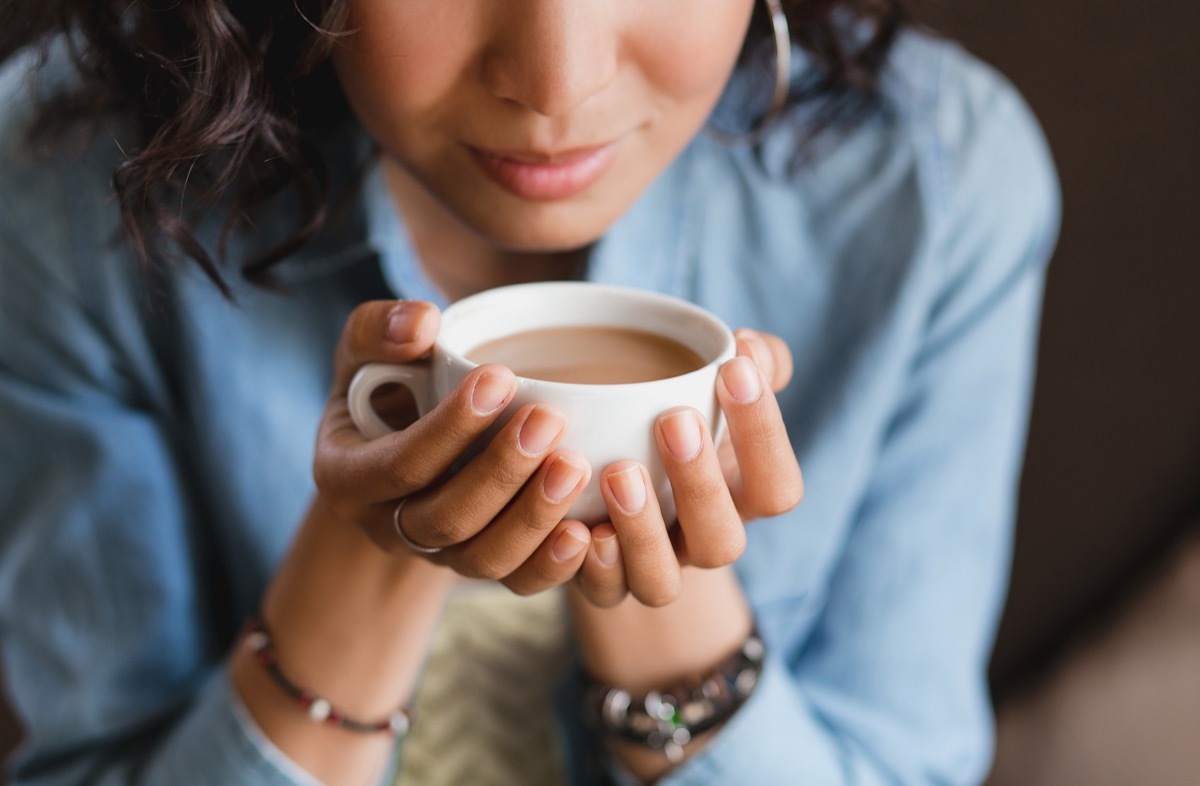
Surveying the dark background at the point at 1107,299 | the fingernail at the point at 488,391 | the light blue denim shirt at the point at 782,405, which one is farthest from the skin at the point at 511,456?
the dark background at the point at 1107,299

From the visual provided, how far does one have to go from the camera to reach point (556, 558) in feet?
1.97

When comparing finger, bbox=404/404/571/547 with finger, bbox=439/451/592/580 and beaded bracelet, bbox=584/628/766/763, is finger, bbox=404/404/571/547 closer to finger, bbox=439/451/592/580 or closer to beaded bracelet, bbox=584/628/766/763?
finger, bbox=439/451/592/580

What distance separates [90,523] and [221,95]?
1.50 ft

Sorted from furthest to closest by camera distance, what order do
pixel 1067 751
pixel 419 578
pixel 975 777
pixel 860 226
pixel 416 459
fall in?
pixel 1067 751, pixel 975 777, pixel 860 226, pixel 419 578, pixel 416 459

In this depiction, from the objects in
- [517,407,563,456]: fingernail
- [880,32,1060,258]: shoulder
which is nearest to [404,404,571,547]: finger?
[517,407,563,456]: fingernail

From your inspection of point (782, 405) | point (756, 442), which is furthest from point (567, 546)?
point (782, 405)

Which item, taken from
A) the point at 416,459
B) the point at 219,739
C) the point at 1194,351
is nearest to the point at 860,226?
the point at 1194,351

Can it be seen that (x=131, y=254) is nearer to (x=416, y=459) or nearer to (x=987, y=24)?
(x=416, y=459)

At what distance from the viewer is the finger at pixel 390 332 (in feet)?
2.01

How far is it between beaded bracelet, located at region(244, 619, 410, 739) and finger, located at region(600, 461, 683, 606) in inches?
14.0

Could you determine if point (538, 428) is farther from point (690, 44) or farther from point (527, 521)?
point (690, 44)

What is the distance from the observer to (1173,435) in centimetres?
127

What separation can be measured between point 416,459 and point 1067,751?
1.00 m

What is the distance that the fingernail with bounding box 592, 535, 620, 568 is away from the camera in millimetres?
601
